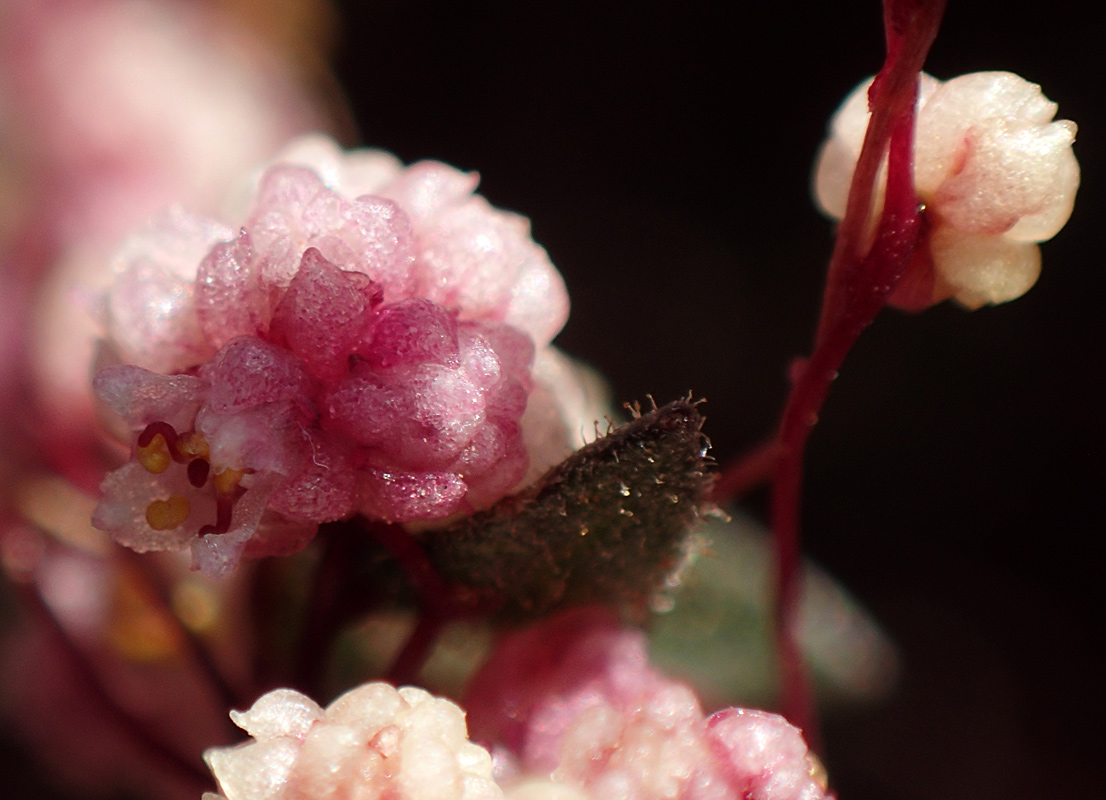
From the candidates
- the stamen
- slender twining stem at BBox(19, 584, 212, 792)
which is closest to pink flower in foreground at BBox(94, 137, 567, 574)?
the stamen

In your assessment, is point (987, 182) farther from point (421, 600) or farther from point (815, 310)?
point (815, 310)

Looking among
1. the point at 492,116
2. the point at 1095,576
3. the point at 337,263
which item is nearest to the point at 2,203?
the point at 492,116

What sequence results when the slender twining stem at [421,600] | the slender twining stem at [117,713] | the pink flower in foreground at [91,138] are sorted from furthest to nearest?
the pink flower in foreground at [91,138] → the slender twining stem at [117,713] → the slender twining stem at [421,600]

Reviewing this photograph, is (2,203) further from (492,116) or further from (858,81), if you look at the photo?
(858,81)

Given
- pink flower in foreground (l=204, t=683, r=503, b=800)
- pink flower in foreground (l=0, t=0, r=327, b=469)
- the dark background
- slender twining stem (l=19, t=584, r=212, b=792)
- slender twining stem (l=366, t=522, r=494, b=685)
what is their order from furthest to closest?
the dark background < pink flower in foreground (l=0, t=0, r=327, b=469) < slender twining stem (l=19, t=584, r=212, b=792) < slender twining stem (l=366, t=522, r=494, b=685) < pink flower in foreground (l=204, t=683, r=503, b=800)

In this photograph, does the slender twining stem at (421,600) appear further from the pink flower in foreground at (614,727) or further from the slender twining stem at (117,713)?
the slender twining stem at (117,713)

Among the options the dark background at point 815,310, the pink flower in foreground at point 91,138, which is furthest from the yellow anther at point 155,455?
the dark background at point 815,310

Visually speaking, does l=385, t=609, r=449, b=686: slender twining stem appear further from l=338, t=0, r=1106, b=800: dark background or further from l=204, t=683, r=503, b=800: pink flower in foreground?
l=338, t=0, r=1106, b=800: dark background
